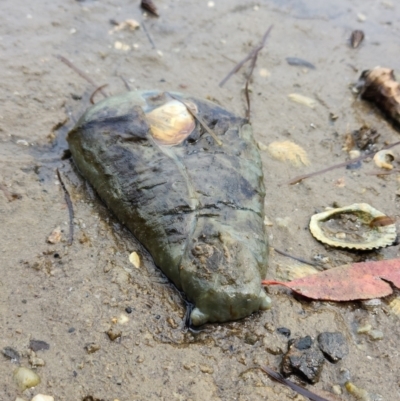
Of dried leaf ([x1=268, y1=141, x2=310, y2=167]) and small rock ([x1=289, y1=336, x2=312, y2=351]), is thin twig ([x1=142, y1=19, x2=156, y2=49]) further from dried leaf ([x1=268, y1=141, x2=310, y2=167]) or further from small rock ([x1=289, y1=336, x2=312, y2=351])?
small rock ([x1=289, y1=336, x2=312, y2=351])

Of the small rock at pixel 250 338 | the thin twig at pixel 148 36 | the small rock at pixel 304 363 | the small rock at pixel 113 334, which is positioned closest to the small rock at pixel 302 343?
the small rock at pixel 304 363

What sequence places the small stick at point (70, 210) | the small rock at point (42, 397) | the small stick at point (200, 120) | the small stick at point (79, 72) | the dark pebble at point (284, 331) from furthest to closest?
the small stick at point (79, 72), the small stick at point (200, 120), the small stick at point (70, 210), the dark pebble at point (284, 331), the small rock at point (42, 397)

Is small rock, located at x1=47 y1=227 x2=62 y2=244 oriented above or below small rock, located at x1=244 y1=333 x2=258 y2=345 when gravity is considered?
below

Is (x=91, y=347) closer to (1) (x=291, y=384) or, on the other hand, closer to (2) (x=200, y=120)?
(1) (x=291, y=384)

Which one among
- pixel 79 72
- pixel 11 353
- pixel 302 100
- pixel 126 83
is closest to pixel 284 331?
pixel 11 353

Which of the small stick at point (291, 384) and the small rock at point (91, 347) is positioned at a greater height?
the small stick at point (291, 384)

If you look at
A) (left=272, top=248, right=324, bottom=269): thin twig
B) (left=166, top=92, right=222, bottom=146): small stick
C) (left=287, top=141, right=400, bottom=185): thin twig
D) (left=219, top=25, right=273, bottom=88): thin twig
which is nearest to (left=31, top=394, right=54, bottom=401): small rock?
(left=272, top=248, right=324, bottom=269): thin twig

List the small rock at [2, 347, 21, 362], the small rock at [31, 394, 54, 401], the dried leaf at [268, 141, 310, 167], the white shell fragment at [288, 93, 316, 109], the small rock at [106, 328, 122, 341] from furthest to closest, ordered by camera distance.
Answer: the white shell fragment at [288, 93, 316, 109]
the dried leaf at [268, 141, 310, 167]
the small rock at [106, 328, 122, 341]
the small rock at [2, 347, 21, 362]
the small rock at [31, 394, 54, 401]

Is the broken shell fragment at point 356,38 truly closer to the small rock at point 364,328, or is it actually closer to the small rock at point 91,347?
the small rock at point 364,328
